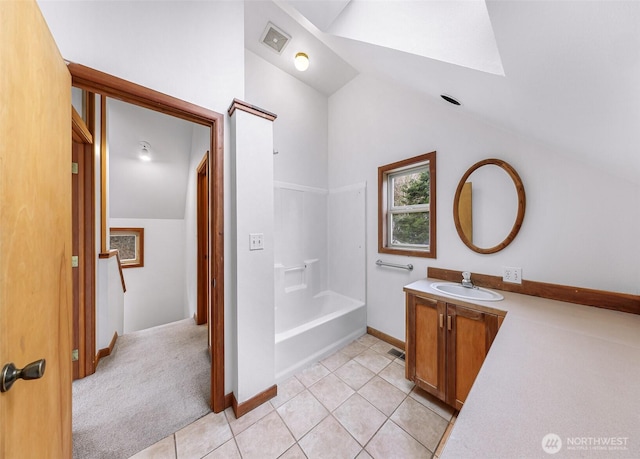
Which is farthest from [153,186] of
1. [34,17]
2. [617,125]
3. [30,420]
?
[617,125]

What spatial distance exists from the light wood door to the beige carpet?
16.7 inches

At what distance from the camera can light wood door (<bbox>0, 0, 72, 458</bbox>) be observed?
1.80 feet

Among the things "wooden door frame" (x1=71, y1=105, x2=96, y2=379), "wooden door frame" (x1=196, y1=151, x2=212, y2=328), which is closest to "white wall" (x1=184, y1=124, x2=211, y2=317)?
"wooden door frame" (x1=196, y1=151, x2=212, y2=328)

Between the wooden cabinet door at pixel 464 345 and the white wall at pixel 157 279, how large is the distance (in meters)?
4.26

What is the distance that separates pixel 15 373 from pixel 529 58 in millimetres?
1735

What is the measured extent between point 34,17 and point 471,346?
7.98 ft

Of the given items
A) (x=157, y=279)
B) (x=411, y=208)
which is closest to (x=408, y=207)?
(x=411, y=208)

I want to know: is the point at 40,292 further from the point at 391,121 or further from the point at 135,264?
the point at 135,264

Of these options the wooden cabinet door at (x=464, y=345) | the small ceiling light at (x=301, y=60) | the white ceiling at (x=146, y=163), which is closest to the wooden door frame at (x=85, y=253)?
the white ceiling at (x=146, y=163)

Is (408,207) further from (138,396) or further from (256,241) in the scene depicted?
Answer: (138,396)

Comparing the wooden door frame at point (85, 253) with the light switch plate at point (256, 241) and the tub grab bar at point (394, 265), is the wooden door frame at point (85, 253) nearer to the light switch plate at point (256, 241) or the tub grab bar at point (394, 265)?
the light switch plate at point (256, 241)

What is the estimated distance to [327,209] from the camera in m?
3.06

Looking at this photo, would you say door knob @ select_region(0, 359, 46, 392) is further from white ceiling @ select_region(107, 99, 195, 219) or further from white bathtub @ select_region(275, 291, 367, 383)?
white ceiling @ select_region(107, 99, 195, 219)

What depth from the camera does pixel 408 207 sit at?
7.44 ft
